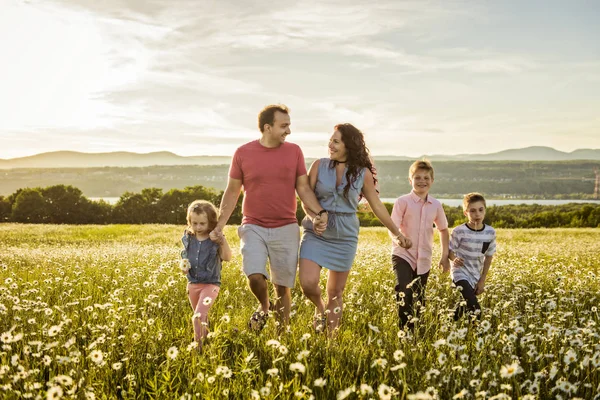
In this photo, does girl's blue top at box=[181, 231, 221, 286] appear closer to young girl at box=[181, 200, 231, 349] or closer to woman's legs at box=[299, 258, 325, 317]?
young girl at box=[181, 200, 231, 349]

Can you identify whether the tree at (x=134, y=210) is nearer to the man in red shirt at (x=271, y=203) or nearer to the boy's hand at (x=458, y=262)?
the man in red shirt at (x=271, y=203)

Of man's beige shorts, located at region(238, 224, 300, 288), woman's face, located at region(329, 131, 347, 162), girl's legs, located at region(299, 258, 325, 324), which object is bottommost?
girl's legs, located at region(299, 258, 325, 324)

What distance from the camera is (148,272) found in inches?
389

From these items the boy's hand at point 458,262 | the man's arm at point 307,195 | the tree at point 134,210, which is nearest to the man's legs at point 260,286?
the man's arm at point 307,195

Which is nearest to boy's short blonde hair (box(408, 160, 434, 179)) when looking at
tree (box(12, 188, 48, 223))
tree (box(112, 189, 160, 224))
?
tree (box(112, 189, 160, 224))

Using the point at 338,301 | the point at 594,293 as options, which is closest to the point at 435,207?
the point at 338,301

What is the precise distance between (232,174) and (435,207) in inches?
106

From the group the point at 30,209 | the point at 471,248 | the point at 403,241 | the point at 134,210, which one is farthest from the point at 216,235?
the point at 30,209

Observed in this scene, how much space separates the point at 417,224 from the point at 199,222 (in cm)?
280

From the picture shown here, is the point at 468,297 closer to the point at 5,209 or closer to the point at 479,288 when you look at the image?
the point at 479,288

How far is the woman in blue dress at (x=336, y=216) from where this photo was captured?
19.8 ft

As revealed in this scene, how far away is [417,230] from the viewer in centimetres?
669

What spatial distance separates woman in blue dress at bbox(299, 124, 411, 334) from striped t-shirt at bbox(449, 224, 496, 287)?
4.34 ft

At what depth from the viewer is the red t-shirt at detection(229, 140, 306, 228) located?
6105mm
